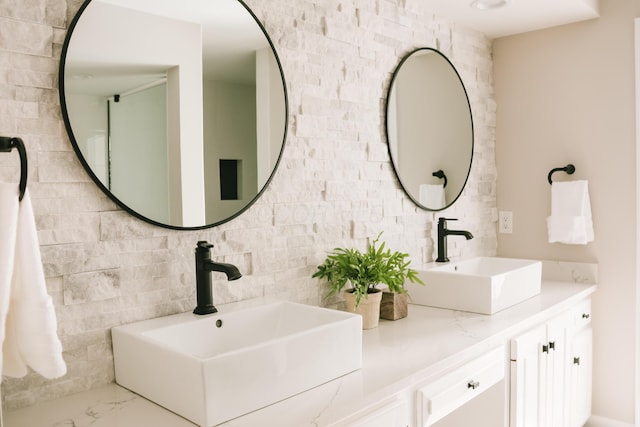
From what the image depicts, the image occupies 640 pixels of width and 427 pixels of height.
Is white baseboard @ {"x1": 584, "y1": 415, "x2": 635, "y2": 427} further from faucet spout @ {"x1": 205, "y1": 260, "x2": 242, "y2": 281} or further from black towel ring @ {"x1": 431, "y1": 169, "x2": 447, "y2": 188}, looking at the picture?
faucet spout @ {"x1": 205, "y1": 260, "x2": 242, "y2": 281}

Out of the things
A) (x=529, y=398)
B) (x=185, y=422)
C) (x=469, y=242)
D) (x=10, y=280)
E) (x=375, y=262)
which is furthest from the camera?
(x=469, y=242)

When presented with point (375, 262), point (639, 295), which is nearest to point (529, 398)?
point (375, 262)

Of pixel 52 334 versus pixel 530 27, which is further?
pixel 530 27

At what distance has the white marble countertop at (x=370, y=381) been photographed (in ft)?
3.81

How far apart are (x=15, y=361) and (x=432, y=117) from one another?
6.77ft

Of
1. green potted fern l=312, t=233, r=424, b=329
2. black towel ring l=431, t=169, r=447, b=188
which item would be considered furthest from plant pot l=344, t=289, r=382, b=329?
black towel ring l=431, t=169, r=447, b=188

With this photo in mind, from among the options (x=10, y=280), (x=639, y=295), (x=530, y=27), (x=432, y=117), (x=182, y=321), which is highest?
(x=530, y=27)

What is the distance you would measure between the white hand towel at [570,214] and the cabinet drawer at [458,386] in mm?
1126

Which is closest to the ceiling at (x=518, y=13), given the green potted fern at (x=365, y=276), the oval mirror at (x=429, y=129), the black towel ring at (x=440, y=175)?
the oval mirror at (x=429, y=129)

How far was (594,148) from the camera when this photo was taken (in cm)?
274

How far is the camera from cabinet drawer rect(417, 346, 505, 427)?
58.8 inches

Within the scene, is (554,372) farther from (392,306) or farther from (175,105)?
(175,105)

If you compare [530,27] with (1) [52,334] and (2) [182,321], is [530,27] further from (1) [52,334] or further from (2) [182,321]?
(1) [52,334]

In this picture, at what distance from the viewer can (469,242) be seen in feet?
9.32
